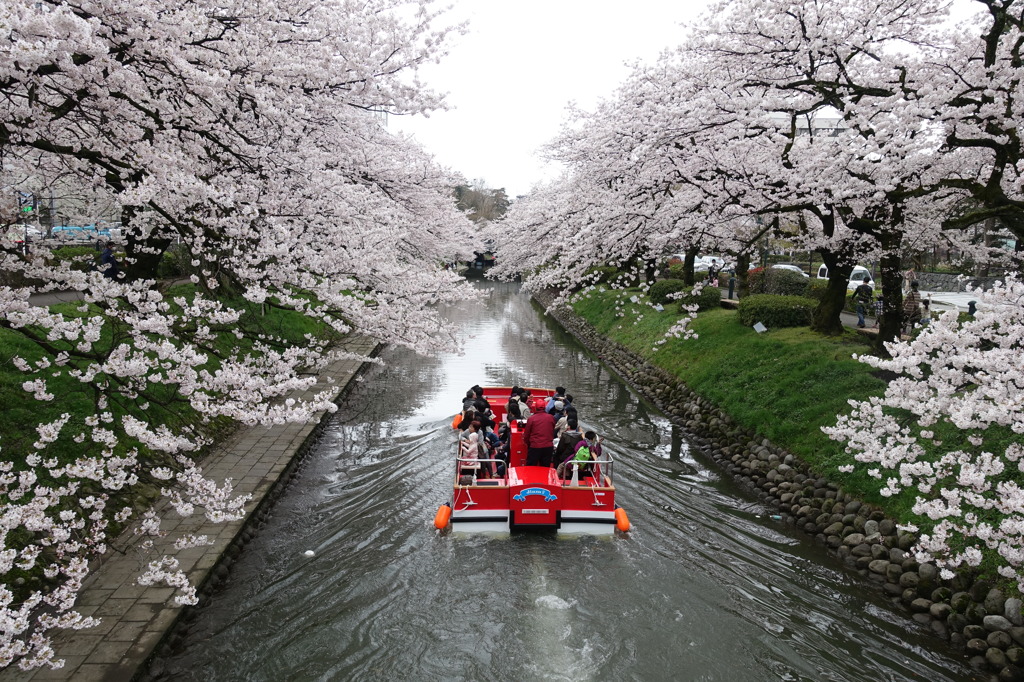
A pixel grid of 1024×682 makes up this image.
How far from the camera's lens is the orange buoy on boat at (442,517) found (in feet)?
32.6

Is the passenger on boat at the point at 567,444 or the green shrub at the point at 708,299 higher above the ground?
the green shrub at the point at 708,299

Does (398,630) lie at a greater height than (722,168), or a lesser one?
lesser

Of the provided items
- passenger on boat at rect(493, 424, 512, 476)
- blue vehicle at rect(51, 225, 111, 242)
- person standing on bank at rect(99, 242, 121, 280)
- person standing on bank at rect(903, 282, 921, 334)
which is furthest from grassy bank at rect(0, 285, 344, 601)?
person standing on bank at rect(903, 282, 921, 334)

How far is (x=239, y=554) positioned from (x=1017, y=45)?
14.4 metres

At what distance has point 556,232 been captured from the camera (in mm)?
23875

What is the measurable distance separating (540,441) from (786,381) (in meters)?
6.36

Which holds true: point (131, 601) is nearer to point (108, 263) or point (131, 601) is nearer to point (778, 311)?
point (108, 263)

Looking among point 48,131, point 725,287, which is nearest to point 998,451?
point 48,131

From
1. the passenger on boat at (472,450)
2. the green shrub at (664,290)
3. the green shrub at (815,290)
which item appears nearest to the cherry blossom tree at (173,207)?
the passenger on boat at (472,450)

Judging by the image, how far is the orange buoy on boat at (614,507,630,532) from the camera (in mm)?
10000

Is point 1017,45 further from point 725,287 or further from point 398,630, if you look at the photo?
point 725,287

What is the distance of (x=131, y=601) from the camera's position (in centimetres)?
697

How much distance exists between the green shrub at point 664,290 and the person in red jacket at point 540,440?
51.7ft

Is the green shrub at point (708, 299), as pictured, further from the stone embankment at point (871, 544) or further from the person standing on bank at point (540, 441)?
the person standing on bank at point (540, 441)
